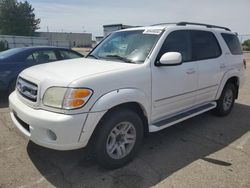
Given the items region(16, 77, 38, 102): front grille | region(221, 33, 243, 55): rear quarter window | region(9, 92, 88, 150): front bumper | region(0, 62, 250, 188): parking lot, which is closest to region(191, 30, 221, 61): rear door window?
region(221, 33, 243, 55): rear quarter window

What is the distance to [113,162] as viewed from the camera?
10.8 ft

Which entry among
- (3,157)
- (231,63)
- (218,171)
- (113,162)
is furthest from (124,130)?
(231,63)

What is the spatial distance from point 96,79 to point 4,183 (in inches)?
66.2

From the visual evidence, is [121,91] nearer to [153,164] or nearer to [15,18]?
[153,164]

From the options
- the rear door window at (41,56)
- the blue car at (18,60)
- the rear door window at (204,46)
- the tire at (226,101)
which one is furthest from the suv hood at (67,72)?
the rear door window at (41,56)

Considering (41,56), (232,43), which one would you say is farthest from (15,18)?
(232,43)

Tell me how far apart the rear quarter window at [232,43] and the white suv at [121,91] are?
22.6 inches

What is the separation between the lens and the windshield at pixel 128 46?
3762mm

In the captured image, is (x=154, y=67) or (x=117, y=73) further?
(x=154, y=67)

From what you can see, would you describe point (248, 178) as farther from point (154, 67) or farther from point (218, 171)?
point (154, 67)

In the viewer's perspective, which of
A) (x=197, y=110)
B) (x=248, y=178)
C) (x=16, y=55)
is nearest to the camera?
(x=248, y=178)

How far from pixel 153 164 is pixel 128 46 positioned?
1.88m

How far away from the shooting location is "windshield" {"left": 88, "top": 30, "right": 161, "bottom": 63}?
148 inches

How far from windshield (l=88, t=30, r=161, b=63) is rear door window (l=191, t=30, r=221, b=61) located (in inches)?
36.5
